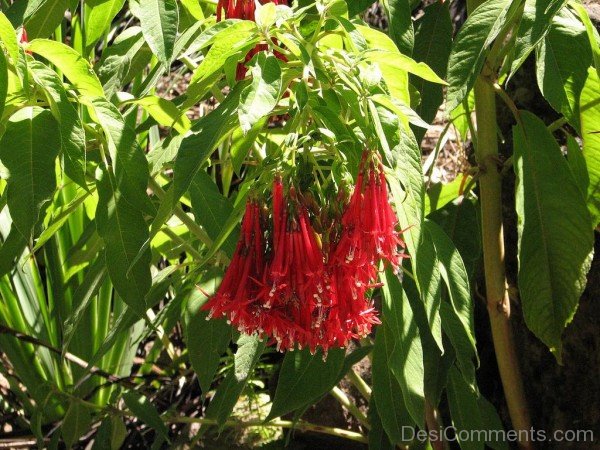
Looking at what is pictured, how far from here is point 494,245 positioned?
133 centimetres

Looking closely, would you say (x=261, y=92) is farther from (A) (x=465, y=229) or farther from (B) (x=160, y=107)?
(A) (x=465, y=229)

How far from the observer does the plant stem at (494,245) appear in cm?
126

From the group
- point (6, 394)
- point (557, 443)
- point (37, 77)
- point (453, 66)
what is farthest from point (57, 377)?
point (453, 66)

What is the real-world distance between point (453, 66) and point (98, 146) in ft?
1.50

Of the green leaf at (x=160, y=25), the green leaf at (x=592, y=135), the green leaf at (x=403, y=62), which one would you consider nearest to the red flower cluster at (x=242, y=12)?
the green leaf at (x=160, y=25)

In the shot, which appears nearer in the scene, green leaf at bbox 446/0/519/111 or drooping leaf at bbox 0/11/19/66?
drooping leaf at bbox 0/11/19/66

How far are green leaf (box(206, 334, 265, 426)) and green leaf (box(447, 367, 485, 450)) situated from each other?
1.24 ft

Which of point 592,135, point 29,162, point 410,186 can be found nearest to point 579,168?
point 592,135

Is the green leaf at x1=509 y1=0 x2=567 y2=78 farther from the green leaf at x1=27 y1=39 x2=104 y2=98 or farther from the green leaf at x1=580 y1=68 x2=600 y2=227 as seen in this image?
the green leaf at x1=27 y1=39 x2=104 y2=98

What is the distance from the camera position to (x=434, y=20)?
132 cm

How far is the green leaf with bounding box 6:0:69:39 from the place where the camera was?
1.07 meters

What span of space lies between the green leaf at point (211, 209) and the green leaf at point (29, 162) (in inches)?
9.7

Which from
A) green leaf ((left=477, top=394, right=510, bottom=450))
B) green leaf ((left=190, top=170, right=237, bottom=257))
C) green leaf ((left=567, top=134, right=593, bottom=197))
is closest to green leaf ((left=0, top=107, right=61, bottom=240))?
green leaf ((left=190, top=170, right=237, bottom=257))

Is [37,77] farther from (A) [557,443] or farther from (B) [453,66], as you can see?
(A) [557,443]
